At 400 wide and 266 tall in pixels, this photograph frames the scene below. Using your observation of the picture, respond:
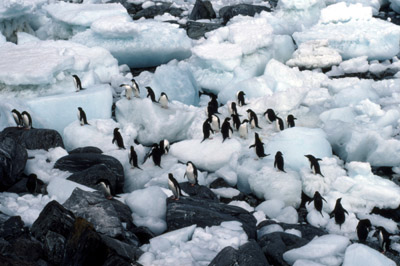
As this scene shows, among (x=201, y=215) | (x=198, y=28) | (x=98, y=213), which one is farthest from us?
(x=198, y=28)

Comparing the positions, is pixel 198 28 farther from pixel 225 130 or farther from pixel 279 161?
pixel 279 161

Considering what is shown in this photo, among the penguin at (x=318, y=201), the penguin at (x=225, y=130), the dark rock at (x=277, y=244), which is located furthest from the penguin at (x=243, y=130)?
the dark rock at (x=277, y=244)

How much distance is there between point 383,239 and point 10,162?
5.21 metres

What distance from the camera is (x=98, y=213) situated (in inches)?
216

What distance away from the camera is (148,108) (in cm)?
1020

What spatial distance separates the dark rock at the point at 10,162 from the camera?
686 cm

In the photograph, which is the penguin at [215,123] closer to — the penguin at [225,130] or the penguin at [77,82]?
the penguin at [225,130]

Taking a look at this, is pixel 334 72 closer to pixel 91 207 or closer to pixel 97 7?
pixel 97 7

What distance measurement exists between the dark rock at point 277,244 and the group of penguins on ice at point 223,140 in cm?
141

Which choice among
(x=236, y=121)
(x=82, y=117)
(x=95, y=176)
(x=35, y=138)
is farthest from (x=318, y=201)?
(x=35, y=138)

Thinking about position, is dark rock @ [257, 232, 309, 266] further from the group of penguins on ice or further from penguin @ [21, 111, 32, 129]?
penguin @ [21, 111, 32, 129]

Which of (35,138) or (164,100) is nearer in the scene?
(35,138)

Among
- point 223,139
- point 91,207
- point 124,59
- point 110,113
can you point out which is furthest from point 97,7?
point 91,207

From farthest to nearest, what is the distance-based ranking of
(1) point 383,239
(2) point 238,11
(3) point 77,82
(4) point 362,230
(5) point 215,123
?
(2) point 238,11
(3) point 77,82
(5) point 215,123
(4) point 362,230
(1) point 383,239
